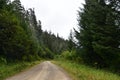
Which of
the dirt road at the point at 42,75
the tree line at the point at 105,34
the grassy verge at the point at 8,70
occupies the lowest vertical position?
the dirt road at the point at 42,75

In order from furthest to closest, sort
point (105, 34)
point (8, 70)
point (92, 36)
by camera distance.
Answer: point (92, 36) < point (105, 34) < point (8, 70)

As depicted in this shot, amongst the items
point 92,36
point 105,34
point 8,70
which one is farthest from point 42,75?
point 92,36

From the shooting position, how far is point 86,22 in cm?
3566

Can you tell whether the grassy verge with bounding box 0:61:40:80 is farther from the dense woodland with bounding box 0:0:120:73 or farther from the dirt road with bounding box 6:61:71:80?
the dense woodland with bounding box 0:0:120:73

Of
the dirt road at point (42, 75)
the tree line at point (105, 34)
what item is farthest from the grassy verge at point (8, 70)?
the tree line at point (105, 34)

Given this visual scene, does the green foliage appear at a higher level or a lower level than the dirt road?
higher

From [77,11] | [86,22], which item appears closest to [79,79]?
[86,22]

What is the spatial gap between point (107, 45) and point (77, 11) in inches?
520

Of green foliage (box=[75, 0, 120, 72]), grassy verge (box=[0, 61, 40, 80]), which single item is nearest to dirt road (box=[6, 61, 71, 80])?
grassy verge (box=[0, 61, 40, 80])

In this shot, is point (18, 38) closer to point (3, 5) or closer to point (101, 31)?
point (3, 5)

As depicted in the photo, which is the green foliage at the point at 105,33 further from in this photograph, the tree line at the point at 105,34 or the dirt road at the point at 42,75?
the dirt road at the point at 42,75

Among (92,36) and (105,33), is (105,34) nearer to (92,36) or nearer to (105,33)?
(105,33)

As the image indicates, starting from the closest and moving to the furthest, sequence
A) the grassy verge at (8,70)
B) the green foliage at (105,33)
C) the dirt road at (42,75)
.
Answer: the dirt road at (42,75), the grassy verge at (8,70), the green foliage at (105,33)

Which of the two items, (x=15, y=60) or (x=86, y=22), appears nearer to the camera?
(x=86, y=22)
